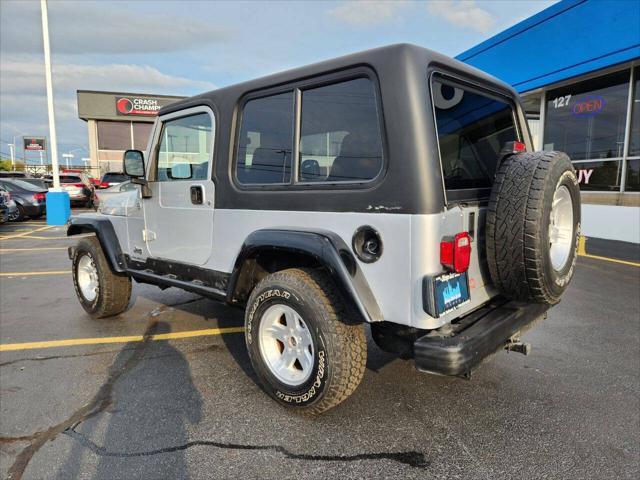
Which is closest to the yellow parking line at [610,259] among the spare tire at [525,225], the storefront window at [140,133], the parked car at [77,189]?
the spare tire at [525,225]

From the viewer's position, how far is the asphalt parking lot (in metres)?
2.29

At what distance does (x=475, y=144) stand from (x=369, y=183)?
1093mm

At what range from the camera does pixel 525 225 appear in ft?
7.52

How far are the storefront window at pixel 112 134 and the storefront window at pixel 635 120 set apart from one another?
37.6m

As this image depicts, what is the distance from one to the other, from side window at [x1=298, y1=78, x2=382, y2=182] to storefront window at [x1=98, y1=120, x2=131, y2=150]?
40054mm

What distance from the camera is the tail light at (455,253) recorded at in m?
2.27

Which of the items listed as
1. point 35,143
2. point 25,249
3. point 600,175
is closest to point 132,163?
point 25,249

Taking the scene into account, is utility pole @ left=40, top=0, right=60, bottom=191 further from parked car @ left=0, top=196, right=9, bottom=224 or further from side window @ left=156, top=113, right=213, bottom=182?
side window @ left=156, top=113, right=213, bottom=182

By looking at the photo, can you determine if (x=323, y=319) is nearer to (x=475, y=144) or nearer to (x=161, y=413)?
(x=161, y=413)

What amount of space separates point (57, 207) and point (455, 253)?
15138 mm

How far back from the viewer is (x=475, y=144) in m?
3.04

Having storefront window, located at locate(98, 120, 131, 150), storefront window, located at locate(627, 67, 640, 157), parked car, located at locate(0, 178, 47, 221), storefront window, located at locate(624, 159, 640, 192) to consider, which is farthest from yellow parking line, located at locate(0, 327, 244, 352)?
storefront window, located at locate(98, 120, 131, 150)

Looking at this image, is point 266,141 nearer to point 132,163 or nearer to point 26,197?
point 132,163

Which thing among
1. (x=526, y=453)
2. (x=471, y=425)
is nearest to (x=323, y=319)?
(x=471, y=425)
